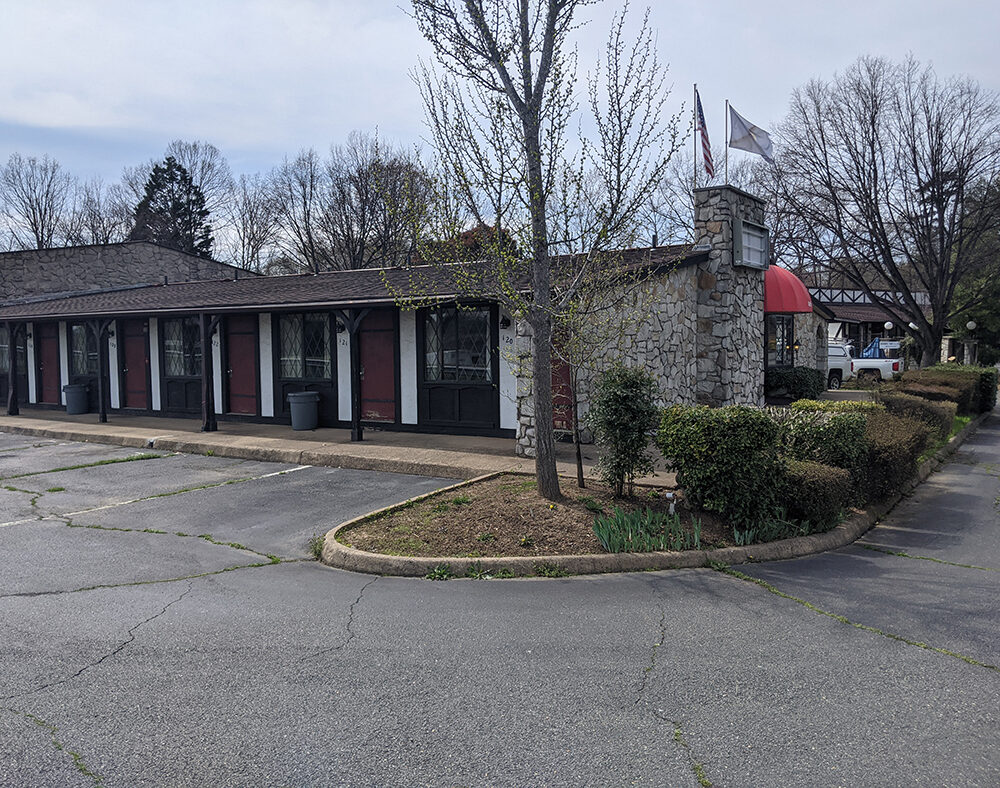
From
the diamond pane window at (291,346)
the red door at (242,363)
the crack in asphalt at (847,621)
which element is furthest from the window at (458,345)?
the crack in asphalt at (847,621)

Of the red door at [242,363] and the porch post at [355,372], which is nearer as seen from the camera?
the porch post at [355,372]

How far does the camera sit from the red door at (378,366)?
15.5 metres

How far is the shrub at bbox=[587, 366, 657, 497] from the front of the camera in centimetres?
818

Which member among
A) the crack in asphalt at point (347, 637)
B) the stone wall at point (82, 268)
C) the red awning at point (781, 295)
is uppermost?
the stone wall at point (82, 268)

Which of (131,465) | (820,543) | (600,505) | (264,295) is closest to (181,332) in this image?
(264,295)

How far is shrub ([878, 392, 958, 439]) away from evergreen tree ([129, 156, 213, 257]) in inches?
1735

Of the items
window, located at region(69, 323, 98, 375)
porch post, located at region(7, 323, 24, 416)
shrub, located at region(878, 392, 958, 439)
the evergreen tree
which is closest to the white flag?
shrub, located at region(878, 392, 958, 439)

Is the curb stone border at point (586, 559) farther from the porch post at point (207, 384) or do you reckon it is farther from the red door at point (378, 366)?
the porch post at point (207, 384)

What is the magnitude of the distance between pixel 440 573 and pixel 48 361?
65.9 feet

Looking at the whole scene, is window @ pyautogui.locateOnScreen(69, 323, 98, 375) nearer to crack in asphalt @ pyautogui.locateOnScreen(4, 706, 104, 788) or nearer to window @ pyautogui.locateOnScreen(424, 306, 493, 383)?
window @ pyautogui.locateOnScreen(424, 306, 493, 383)

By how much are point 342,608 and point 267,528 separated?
2935 millimetres

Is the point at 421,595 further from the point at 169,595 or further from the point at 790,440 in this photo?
the point at 790,440

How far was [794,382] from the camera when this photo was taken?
20109mm

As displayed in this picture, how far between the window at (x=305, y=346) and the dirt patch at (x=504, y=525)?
828 cm
